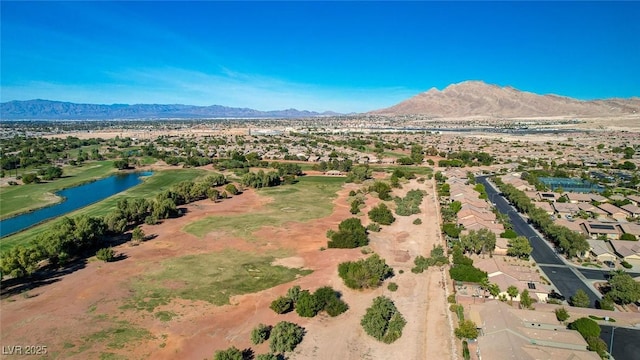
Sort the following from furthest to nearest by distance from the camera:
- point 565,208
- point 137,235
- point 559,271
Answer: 1. point 565,208
2. point 137,235
3. point 559,271

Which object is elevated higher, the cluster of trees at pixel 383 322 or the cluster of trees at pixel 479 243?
the cluster of trees at pixel 479 243

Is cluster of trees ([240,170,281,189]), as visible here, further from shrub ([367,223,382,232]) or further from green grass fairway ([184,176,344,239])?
shrub ([367,223,382,232])

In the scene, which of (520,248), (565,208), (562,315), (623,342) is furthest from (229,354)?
(565,208)

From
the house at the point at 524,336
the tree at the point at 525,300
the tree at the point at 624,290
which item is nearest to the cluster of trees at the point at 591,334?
the house at the point at 524,336

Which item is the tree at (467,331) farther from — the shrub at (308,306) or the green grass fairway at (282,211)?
the green grass fairway at (282,211)

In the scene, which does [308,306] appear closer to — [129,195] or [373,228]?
[373,228]

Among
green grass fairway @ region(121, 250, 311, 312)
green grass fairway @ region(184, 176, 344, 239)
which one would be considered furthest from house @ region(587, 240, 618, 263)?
green grass fairway @ region(184, 176, 344, 239)

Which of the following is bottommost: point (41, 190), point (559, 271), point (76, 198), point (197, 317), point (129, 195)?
point (76, 198)
